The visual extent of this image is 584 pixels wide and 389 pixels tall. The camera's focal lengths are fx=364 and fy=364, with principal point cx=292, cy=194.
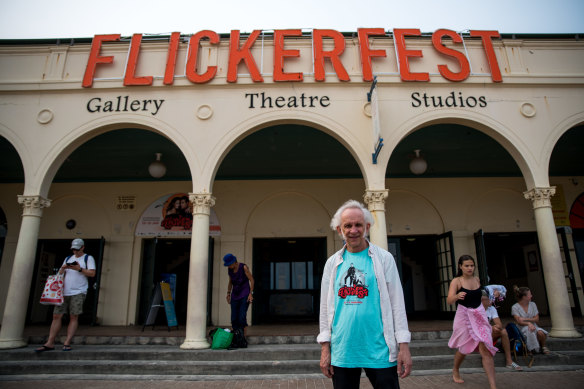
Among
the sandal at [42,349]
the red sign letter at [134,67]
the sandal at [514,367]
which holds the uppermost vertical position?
the red sign letter at [134,67]

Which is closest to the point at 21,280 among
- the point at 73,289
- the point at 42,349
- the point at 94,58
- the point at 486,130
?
the point at 73,289

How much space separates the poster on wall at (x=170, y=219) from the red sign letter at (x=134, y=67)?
3656mm

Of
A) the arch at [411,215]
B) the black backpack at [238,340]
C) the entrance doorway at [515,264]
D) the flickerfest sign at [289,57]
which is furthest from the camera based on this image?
the entrance doorway at [515,264]

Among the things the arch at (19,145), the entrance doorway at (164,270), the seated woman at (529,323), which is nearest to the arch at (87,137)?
the arch at (19,145)

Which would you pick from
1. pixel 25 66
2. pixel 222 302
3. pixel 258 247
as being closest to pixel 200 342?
pixel 222 302

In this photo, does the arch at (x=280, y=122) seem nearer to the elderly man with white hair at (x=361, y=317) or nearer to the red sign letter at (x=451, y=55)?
the red sign letter at (x=451, y=55)

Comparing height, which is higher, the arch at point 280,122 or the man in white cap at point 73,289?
the arch at point 280,122

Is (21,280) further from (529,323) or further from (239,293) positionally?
(529,323)

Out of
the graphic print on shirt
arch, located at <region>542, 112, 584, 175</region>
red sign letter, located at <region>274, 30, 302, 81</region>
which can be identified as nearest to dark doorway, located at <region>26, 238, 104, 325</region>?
red sign letter, located at <region>274, 30, 302, 81</region>

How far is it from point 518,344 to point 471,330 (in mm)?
1759

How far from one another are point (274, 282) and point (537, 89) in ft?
26.9

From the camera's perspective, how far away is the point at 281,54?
25.0 feet

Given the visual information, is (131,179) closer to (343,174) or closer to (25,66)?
(25,66)

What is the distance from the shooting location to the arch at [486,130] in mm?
7152
